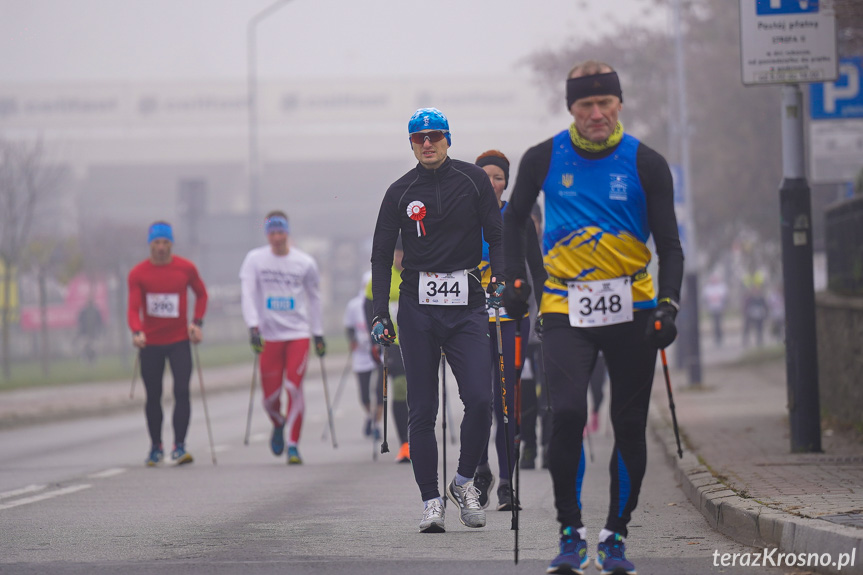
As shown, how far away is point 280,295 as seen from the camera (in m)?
11.9

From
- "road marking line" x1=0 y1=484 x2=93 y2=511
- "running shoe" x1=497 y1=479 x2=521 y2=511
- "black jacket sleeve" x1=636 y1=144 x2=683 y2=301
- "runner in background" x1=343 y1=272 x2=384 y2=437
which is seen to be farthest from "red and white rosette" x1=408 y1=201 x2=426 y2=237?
"runner in background" x1=343 y1=272 x2=384 y2=437

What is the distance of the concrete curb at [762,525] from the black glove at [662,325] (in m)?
1.12

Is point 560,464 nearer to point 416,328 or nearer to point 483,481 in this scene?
point 416,328

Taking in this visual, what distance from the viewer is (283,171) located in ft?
302

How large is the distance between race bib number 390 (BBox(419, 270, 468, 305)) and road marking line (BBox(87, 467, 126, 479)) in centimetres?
476

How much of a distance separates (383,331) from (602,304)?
1763mm

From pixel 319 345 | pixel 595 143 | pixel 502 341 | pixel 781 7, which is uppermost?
pixel 781 7

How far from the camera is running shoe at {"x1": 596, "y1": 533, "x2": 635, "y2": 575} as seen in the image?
5.52 meters

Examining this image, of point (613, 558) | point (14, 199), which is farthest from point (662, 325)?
point (14, 199)

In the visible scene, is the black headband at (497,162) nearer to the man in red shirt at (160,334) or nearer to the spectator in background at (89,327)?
the man in red shirt at (160,334)

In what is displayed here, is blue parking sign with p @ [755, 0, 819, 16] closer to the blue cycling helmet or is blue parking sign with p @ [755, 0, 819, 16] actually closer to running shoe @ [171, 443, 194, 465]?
the blue cycling helmet

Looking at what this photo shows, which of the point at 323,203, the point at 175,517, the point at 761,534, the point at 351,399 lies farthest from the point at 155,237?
the point at 323,203

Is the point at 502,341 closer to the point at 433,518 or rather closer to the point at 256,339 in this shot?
the point at 433,518

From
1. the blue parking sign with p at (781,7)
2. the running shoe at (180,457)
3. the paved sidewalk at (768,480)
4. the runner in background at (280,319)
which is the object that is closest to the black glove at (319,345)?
the runner in background at (280,319)
